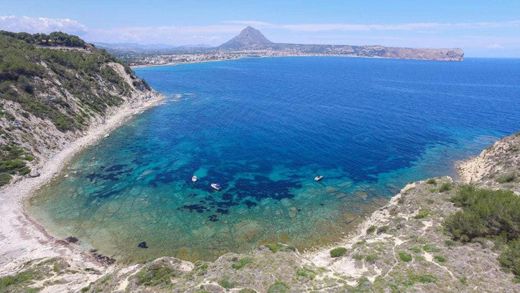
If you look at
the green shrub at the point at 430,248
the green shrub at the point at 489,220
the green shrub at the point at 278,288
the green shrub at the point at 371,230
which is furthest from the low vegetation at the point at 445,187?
the green shrub at the point at 278,288

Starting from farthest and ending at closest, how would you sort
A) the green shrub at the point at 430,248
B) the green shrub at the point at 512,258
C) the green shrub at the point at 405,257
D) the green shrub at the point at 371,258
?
the green shrub at the point at 430,248 < the green shrub at the point at 371,258 < the green shrub at the point at 405,257 < the green shrub at the point at 512,258

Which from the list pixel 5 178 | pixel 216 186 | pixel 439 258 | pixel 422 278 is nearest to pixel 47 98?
pixel 5 178

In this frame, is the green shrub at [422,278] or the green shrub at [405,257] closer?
the green shrub at [422,278]

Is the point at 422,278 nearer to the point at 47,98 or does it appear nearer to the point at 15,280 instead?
the point at 15,280

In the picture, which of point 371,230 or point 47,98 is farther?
point 47,98

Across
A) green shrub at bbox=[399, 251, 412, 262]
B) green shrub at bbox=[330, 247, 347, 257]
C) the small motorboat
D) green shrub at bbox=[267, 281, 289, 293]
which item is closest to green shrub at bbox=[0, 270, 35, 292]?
green shrub at bbox=[267, 281, 289, 293]

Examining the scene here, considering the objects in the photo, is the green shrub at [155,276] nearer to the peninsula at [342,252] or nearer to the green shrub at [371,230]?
the peninsula at [342,252]

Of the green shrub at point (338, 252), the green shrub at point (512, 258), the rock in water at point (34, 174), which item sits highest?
the green shrub at point (512, 258)

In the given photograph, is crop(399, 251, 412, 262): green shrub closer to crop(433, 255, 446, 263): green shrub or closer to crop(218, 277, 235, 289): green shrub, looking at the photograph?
crop(433, 255, 446, 263): green shrub
